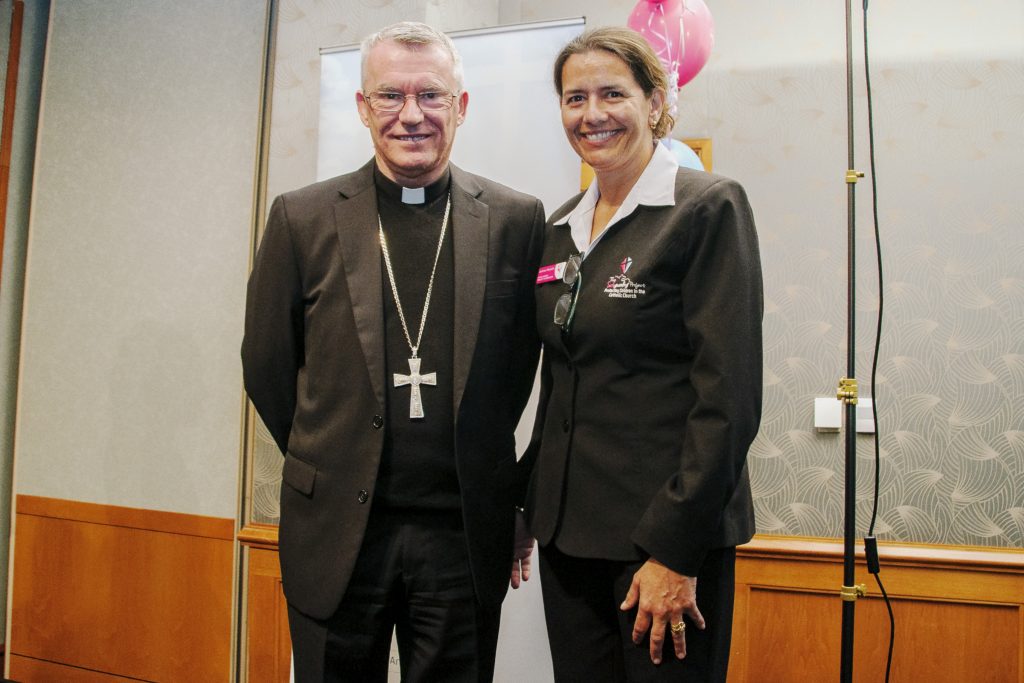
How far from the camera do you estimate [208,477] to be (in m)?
2.97

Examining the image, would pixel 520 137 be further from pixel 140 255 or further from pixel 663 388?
pixel 140 255

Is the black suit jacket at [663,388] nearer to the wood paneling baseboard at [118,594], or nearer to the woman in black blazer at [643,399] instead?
the woman in black blazer at [643,399]

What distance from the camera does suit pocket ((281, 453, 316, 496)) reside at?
Answer: 1.48m

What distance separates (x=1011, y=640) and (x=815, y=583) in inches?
24.7

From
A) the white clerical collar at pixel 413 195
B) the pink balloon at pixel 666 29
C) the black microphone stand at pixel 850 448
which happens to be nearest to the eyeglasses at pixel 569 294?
the white clerical collar at pixel 413 195

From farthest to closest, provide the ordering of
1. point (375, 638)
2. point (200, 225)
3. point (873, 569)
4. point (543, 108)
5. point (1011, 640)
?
1. point (200, 225)
2. point (1011, 640)
3. point (543, 108)
4. point (873, 569)
5. point (375, 638)

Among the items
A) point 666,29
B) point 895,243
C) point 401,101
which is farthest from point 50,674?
point 895,243

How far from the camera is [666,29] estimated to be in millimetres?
2379

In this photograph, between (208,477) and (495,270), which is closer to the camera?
(495,270)

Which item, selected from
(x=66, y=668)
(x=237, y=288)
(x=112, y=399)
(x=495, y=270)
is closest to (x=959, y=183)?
(x=495, y=270)

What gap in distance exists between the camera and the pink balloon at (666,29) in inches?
93.5

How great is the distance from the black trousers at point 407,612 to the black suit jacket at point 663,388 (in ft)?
0.73

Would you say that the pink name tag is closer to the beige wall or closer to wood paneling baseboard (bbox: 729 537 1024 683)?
wood paneling baseboard (bbox: 729 537 1024 683)

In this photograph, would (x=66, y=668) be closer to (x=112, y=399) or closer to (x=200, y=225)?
(x=112, y=399)
